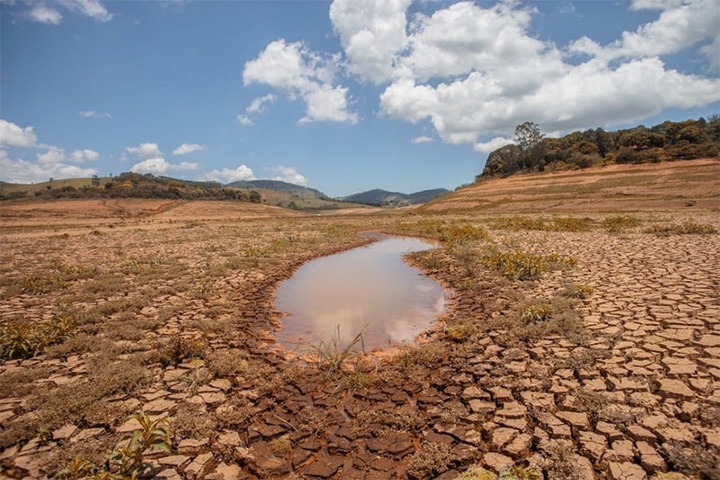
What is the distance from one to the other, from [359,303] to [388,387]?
446 cm

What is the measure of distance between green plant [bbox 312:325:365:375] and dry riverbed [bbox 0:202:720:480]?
6 centimetres

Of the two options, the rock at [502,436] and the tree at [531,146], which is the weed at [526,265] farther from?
the tree at [531,146]

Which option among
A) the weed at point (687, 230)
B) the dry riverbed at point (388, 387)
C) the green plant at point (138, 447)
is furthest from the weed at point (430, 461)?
the weed at point (687, 230)

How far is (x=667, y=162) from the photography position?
5691 cm

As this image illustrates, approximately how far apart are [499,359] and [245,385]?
377 centimetres

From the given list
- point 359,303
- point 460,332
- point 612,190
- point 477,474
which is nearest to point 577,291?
point 460,332

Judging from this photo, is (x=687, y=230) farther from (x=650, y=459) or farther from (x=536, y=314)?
(x=650, y=459)

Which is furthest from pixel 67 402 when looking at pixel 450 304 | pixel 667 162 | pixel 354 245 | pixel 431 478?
pixel 667 162

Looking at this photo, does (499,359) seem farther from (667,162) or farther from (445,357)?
(667,162)

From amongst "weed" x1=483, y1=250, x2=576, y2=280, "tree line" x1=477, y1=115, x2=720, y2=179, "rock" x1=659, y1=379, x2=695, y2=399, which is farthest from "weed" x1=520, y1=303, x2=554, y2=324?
"tree line" x1=477, y1=115, x2=720, y2=179

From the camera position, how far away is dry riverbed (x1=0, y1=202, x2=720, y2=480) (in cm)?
343

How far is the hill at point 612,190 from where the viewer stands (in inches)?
1426

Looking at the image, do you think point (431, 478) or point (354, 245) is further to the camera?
point (354, 245)

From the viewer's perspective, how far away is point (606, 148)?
3118 inches
